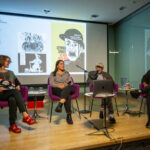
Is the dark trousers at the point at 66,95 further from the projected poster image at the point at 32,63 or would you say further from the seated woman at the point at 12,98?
the projected poster image at the point at 32,63

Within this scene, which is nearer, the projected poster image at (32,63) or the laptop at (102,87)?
the laptop at (102,87)

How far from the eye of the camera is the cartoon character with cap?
4.79 m

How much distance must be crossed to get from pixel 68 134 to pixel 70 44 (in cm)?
321

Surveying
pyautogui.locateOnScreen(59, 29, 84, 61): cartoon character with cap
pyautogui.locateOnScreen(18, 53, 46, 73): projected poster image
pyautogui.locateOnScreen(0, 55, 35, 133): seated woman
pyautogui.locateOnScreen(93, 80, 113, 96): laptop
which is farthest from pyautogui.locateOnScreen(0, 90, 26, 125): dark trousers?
pyautogui.locateOnScreen(59, 29, 84, 61): cartoon character with cap

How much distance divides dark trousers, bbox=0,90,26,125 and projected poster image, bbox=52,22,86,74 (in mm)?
2488

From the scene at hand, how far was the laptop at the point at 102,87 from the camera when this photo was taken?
2027mm

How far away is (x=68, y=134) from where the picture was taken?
84.9 inches

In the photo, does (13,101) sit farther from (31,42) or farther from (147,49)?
(147,49)

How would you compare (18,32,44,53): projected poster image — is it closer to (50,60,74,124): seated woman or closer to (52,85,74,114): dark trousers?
(50,60,74,124): seated woman

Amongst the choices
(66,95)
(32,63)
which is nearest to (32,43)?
(32,63)

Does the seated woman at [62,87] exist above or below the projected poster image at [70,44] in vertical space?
below

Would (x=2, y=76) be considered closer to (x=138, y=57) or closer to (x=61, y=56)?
(x=61, y=56)

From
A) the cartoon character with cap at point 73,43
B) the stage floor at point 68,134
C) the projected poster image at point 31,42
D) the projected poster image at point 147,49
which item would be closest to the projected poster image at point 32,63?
the projected poster image at point 31,42

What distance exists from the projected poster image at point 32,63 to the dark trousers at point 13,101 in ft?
7.17
